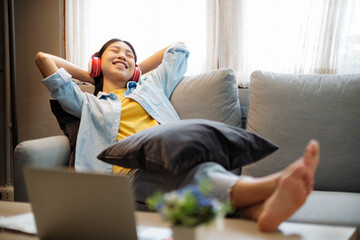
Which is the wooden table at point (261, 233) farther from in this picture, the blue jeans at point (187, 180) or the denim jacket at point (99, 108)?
the denim jacket at point (99, 108)

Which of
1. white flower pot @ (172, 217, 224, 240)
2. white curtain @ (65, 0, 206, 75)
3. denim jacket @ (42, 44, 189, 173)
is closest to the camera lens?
white flower pot @ (172, 217, 224, 240)

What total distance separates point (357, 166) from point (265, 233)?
3.44ft

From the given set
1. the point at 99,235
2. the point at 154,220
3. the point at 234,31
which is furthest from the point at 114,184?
the point at 234,31

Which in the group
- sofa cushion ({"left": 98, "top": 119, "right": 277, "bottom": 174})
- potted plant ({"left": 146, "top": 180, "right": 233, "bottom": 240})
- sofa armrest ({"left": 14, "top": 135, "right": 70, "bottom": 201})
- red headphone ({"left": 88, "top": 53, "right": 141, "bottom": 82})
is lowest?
sofa armrest ({"left": 14, "top": 135, "right": 70, "bottom": 201})

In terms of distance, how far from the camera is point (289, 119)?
191 centimetres

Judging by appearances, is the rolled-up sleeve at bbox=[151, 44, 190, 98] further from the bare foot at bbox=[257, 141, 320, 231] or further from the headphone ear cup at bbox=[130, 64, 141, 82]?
the bare foot at bbox=[257, 141, 320, 231]

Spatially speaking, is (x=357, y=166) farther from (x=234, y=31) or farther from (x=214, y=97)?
(x=234, y=31)

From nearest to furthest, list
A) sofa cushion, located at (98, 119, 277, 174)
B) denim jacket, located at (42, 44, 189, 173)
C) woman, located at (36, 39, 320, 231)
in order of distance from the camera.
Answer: woman, located at (36, 39, 320, 231), sofa cushion, located at (98, 119, 277, 174), denim jacket, located at (42, 44, 189, 173)

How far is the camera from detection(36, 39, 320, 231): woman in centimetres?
108

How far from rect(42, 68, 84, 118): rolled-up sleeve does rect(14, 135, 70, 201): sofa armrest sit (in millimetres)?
166

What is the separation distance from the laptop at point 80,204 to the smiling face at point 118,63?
4.54 ft

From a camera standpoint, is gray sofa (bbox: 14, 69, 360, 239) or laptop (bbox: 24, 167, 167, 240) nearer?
laptop (bbox: 24, 167, 167, 240)

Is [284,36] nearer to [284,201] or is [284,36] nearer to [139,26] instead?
[139,26]

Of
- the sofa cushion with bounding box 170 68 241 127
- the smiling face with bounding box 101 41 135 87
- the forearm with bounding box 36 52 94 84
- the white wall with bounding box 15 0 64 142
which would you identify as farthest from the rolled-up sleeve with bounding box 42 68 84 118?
the white wall with bounding box 15 0 64 142
